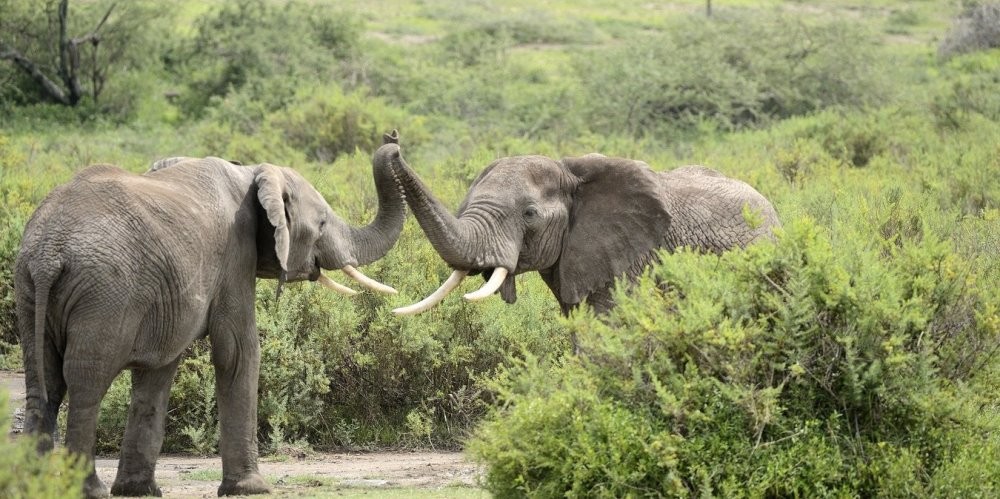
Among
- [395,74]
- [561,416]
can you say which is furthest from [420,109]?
[561,416]

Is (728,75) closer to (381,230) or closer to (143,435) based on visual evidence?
(381,230)

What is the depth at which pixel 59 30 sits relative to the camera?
26.2 m

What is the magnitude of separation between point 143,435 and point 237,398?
51 centimetres

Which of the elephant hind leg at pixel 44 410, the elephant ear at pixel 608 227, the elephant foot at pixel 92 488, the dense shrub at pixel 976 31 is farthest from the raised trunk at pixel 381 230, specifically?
the dense shrub at pixel 976 31

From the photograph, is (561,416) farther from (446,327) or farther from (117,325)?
(446,327)

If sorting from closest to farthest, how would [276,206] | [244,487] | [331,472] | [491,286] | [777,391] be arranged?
A: [777,391], [276,206], [244,487], [491,286], [331,472]

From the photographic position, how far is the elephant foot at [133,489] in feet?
25.8

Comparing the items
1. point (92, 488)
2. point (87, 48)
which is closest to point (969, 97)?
point (87, 48)

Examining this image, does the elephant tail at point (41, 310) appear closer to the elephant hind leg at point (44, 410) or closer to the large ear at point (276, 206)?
the elephant hind leg at point (44, 410)

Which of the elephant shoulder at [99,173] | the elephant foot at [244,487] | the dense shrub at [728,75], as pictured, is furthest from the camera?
the dense shrub at [728,75]

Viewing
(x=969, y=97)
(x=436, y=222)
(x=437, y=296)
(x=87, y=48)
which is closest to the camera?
(x=436, y=222)

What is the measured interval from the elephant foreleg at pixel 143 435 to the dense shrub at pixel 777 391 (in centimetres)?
191

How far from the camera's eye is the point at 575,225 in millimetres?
8734

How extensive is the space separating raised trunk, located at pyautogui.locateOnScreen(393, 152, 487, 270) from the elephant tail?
2.04 metres
